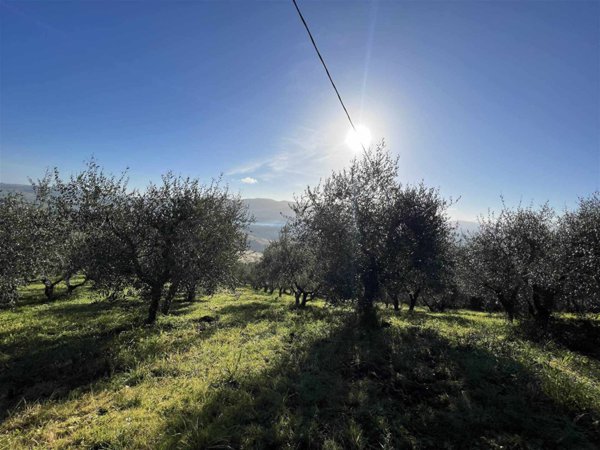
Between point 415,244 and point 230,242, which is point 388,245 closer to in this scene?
point 415,244

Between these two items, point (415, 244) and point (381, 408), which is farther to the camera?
point (415, 244)

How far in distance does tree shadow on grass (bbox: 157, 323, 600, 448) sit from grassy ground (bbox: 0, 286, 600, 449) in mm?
43

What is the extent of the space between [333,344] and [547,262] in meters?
20.0

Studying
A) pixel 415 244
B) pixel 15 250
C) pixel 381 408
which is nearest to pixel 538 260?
pixel 415 244

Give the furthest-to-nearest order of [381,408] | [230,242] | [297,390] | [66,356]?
[230,242] < [66,356] < [297,390] < [381,408]

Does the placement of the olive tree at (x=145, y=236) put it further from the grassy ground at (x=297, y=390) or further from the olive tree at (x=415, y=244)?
the olive tree at (x=415, y=244)

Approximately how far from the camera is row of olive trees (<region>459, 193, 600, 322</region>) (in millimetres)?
20938

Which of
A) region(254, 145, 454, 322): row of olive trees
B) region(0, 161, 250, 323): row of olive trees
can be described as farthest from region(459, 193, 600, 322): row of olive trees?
region(0, 161, 250, 323): row of olive trees

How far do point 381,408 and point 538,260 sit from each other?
945 inches

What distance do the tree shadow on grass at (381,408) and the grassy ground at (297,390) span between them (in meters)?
0.04

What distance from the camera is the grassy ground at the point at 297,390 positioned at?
27.5ft

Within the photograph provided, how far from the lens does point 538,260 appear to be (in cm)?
2564

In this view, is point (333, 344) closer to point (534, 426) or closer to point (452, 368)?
point (452, 368)

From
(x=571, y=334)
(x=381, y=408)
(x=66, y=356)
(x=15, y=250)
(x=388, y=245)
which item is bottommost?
(x=66, y=356)
